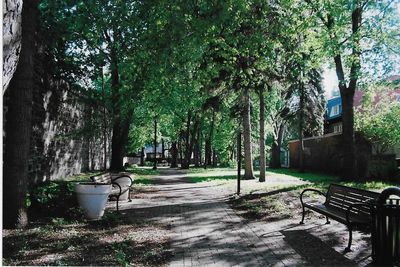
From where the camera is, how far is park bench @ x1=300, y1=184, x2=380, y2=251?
6316 mm

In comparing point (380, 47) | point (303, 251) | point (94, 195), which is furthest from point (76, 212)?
point (380, 47)

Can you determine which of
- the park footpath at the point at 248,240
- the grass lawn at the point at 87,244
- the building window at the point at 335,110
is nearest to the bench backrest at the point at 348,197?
the park footpath at the point at 248,240

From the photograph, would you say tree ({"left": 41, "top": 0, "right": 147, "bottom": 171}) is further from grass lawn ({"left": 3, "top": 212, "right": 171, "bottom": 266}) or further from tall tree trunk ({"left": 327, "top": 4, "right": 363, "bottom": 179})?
tall tree trunk ({"left": 327, "top": 4, "right": 363, "bottom": 179})

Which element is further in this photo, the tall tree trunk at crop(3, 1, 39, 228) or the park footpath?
the tall tree trunk at crop(3, 1, 39, 228)

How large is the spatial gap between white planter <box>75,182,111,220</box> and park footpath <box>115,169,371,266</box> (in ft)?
4.45

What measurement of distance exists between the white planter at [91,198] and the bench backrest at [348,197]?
481 centimetres

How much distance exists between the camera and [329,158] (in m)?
27.6

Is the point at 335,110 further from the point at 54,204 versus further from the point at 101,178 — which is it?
the point at 54,204

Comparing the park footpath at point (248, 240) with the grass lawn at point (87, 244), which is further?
the park footpath at point (248, 240)

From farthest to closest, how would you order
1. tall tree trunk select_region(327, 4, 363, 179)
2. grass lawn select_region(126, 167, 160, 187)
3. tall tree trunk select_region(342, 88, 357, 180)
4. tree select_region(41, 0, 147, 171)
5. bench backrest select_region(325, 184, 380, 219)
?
grass lawn select_region(126, 167, 160, 187) → tall tree trunk select_region(342, 88, 357, 180) → tall tree trunk select_region(327, 4, 363, 179) → tree select_region(41, 0, 147, 171) → bench backrest select_region(325, 184, 380, 219)

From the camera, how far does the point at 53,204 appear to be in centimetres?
912

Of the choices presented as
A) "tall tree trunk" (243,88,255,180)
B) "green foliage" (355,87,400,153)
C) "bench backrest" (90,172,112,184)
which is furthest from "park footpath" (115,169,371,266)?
"green foliage" (355,87,400,153)

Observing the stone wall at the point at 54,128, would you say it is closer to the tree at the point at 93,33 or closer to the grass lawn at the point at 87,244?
the tree at the point at 93,33

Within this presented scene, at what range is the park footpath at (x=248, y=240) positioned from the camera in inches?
232
